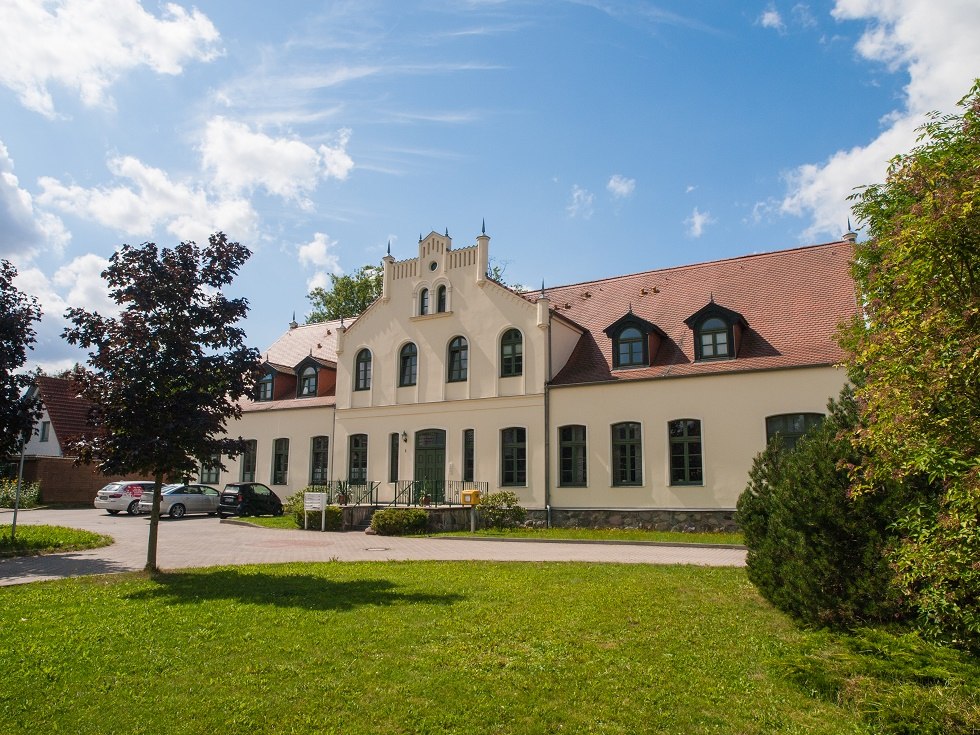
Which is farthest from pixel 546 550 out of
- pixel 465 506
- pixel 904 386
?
pixel 904 386

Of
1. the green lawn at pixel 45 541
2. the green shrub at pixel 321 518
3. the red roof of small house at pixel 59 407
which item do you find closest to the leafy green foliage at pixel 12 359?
the green lawn at pixel 45 541

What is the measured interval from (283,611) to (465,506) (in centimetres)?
1467

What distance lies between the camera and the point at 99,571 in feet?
41.1

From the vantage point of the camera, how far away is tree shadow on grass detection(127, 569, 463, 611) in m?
9.22

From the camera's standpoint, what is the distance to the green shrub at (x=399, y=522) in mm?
21500

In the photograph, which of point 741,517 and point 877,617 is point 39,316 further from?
point 877,617

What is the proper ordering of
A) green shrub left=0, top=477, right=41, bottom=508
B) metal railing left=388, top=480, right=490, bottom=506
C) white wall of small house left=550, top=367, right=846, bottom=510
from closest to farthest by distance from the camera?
white wall of small house left=550, top=367, right=846, bottom=510 → metal railing left=388, top=480, right=490, bottom=506 → green shrub left=0, top=477, right=41, bottom=508

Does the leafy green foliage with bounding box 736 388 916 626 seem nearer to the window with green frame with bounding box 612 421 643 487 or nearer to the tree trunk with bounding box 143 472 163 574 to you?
the tree trunk with bounding box 143 472 163 574

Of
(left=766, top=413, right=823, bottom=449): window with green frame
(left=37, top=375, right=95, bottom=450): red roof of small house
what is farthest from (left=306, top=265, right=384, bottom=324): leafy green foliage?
(left=766, top=413, right=823, bottom=449): window with green frame

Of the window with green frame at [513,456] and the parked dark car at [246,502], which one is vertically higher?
the window with green frame at [513,456]

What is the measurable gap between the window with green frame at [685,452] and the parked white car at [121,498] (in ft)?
70.0

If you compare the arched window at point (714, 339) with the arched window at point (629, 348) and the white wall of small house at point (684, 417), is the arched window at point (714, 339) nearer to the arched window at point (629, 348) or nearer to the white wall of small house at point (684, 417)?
the white wall of small house at point (684, 417)

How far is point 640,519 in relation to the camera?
21453 mm

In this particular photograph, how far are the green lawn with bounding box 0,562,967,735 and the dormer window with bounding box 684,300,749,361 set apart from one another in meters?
12.2
